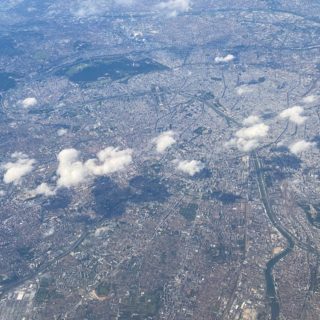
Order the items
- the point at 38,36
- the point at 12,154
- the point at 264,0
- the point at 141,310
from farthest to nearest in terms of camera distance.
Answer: the point at 264,0 → the point at 38,36 → the point at 12,154 → the point at 141,310

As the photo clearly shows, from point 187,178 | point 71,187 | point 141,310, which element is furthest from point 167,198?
point 141,310

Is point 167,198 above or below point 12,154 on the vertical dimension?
above

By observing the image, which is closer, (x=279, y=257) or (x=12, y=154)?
(x=279, y=257)

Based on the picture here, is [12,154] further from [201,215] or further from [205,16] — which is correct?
[205,16]

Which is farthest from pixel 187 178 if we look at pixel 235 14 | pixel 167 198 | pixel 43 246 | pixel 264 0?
pixel 264 0

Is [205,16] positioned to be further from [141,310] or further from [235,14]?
[141,310]

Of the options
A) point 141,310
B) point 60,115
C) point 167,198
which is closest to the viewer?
point 141,310

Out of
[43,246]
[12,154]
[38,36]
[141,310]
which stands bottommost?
[38,36]
